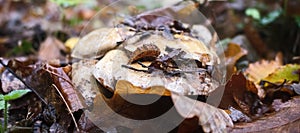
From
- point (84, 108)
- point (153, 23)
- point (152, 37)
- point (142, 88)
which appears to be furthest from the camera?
point (153, 23)

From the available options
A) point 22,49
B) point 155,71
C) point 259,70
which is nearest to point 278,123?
point 155,71

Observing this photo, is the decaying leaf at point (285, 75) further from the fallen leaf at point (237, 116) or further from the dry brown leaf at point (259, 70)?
the fallen leaf at point (237, 116)

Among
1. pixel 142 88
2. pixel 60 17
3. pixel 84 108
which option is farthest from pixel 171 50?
pixel 60 17

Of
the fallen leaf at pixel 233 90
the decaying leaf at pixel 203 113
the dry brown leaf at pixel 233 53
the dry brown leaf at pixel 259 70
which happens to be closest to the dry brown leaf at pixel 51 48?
the dry brown leaf at pixel 233 53

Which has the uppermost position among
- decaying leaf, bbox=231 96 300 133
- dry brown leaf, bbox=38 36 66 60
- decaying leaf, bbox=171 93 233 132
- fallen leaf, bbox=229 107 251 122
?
dry brown leaf, bbox=38 36 66 60

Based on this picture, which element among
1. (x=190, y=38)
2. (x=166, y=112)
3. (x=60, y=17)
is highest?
(x=60, y=17)

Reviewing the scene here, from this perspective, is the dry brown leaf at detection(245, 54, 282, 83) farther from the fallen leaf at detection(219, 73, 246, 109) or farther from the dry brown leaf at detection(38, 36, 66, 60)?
the dry brown leaf at detection(38, 36, 66, 60)

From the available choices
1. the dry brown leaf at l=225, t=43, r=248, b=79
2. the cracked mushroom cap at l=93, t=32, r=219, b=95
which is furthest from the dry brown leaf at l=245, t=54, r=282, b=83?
the cracked mushroom cap at l=93, t=32, r=219, b=95

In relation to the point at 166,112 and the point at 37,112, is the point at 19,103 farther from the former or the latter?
the point at 166,112

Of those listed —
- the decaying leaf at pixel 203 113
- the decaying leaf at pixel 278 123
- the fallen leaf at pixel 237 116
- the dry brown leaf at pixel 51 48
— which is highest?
the dry brown leaf at pixel 51 48

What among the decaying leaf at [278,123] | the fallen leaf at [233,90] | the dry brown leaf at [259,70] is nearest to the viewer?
the decaying leaf at [278,123]

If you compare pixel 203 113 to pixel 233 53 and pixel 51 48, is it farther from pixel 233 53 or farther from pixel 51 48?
pixel 51 48
